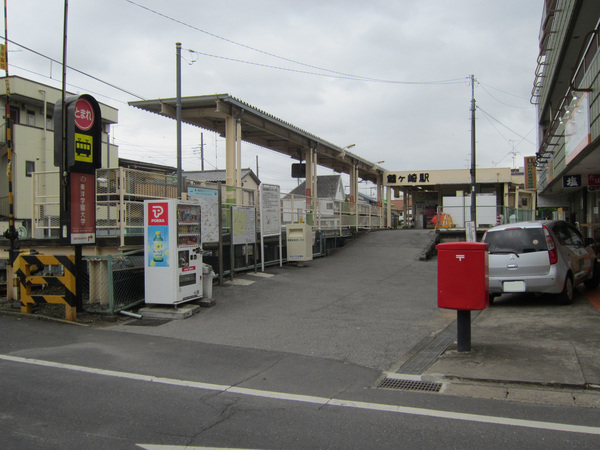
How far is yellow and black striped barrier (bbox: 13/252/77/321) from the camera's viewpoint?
9.04 metres

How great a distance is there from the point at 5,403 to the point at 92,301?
533 cm

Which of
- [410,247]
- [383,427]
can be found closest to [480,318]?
[383,427]

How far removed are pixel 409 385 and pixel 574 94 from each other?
842cm

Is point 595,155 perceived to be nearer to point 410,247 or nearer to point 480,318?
point 480,318

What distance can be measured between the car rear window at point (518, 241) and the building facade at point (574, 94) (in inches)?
76.6

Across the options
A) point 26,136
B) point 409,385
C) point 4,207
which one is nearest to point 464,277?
point 409,385

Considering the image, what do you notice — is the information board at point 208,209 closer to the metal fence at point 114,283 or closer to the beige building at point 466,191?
the metal fence at point 114,283

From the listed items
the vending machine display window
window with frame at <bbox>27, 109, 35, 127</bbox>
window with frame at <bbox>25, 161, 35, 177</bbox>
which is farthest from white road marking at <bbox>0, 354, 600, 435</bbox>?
Result: window with frame at <bbox>27, 109, 35, 127</bbox>

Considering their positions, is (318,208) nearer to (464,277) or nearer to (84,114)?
(84,114)

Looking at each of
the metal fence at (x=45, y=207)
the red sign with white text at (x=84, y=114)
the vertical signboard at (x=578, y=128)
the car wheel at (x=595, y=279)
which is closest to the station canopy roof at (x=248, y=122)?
the metal fence at (x=45, y=207)

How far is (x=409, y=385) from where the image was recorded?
5.50 m

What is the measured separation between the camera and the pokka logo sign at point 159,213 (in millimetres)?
9453

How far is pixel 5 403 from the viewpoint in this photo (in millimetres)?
4848

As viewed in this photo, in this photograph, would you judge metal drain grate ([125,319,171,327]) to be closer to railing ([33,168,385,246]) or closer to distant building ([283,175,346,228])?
railing ([33,168,385,246])
